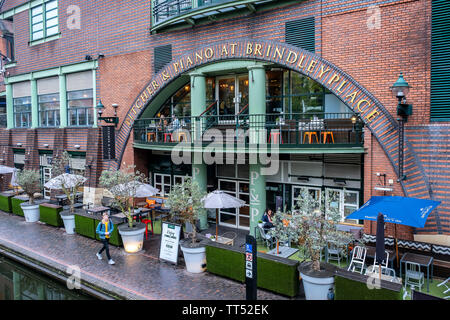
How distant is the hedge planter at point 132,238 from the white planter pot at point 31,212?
764 cm

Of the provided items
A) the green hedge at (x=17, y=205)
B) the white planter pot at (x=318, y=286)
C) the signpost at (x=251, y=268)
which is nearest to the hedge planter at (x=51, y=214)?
the green hedge at (x=17, y=205)

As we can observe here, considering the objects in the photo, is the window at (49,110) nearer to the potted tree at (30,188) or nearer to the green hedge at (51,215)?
the potted tree at (30,188)

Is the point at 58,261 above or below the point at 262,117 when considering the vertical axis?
below

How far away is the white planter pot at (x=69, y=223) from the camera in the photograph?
1590 cm

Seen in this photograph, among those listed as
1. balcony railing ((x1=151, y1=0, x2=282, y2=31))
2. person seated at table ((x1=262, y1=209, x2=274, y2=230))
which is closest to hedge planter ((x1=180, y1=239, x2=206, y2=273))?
person seated at table ((x1=262, y1=209, x2=274, y2=230))

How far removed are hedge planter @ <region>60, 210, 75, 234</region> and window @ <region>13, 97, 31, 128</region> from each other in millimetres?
13071

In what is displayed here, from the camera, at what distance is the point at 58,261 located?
1236 centimetres

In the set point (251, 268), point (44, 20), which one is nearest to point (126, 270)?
point (251, 268)

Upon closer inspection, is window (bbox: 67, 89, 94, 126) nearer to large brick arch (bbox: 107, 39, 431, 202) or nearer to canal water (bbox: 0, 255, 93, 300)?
large brick arch (bbox: 107, 39, 431, 202)

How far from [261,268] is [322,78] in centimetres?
703

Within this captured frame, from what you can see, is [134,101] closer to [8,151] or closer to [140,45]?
[140,45]
